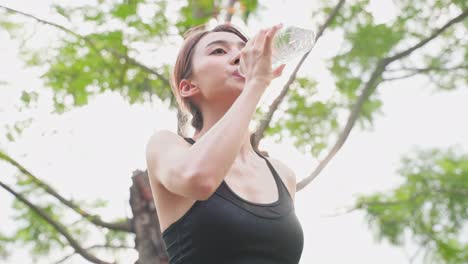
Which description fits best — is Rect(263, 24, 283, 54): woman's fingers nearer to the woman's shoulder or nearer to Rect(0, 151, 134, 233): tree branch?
the woman's shoulder

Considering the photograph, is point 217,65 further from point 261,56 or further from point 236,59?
point 261,56

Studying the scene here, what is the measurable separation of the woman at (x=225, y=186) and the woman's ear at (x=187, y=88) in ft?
0.10

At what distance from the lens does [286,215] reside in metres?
1.60

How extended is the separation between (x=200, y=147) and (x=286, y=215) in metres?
0.35

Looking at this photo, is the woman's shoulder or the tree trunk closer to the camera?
the woman's shoulder

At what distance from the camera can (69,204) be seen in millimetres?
3934

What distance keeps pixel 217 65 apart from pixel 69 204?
2465 mm

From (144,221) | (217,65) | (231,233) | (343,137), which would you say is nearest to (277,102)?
(343,137)

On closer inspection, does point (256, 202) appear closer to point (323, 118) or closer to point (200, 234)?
point (200, 234)

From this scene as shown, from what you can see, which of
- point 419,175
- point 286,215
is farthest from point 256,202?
point 419,175


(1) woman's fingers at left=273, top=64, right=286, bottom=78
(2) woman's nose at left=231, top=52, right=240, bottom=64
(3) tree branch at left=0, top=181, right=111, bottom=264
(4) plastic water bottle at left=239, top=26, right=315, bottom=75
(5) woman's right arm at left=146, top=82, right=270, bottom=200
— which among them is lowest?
(3) tree branch at left=0, top=181, right=111, bottom=264

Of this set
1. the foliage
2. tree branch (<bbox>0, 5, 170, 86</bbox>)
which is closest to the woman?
tree branch (<bbox>0, 5, 170, 86</bbox>)

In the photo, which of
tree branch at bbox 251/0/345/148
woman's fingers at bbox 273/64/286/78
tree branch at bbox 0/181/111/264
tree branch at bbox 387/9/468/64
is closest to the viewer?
woman's fingers at bbox 273/64/286/78

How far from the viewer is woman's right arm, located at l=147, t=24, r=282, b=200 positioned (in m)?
1.36
